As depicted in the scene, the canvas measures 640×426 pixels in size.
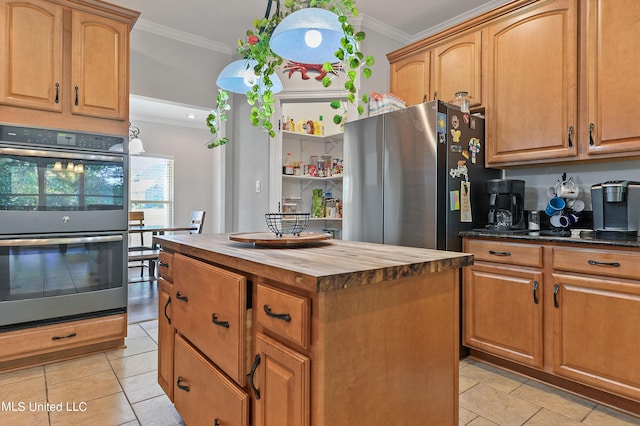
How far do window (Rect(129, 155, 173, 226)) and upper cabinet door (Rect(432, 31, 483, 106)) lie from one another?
5057 mm

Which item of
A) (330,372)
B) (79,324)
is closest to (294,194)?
(79,324)

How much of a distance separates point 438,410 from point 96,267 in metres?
2.41

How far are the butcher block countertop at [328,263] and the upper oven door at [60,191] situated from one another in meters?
1.51

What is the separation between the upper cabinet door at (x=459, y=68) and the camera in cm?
277

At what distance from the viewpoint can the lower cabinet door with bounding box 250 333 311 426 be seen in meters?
0.86

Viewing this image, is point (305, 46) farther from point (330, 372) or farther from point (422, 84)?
point (422, 84)

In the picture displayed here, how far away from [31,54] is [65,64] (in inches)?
7.1

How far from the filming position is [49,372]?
2264mm

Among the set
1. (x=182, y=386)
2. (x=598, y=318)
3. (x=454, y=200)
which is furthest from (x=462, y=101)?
(x=182, y=386)

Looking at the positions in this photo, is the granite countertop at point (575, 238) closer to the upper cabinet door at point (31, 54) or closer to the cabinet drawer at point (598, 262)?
the cabinet drawer at point (598, 262)

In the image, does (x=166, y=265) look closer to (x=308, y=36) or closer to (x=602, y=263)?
(x=308, y=36)

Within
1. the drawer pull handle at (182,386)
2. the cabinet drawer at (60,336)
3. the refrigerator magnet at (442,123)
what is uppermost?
the refrigerator magnet at (442,123)

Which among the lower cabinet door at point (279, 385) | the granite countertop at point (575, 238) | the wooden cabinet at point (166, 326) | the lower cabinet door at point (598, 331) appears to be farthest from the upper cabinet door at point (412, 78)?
the lower cabinet door at point (279, 385)

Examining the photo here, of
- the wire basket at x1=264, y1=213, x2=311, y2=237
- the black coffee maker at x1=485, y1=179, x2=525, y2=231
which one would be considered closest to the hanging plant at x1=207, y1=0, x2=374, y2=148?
the wire basket at x1=264, y1=213, x2=311, y2=237
